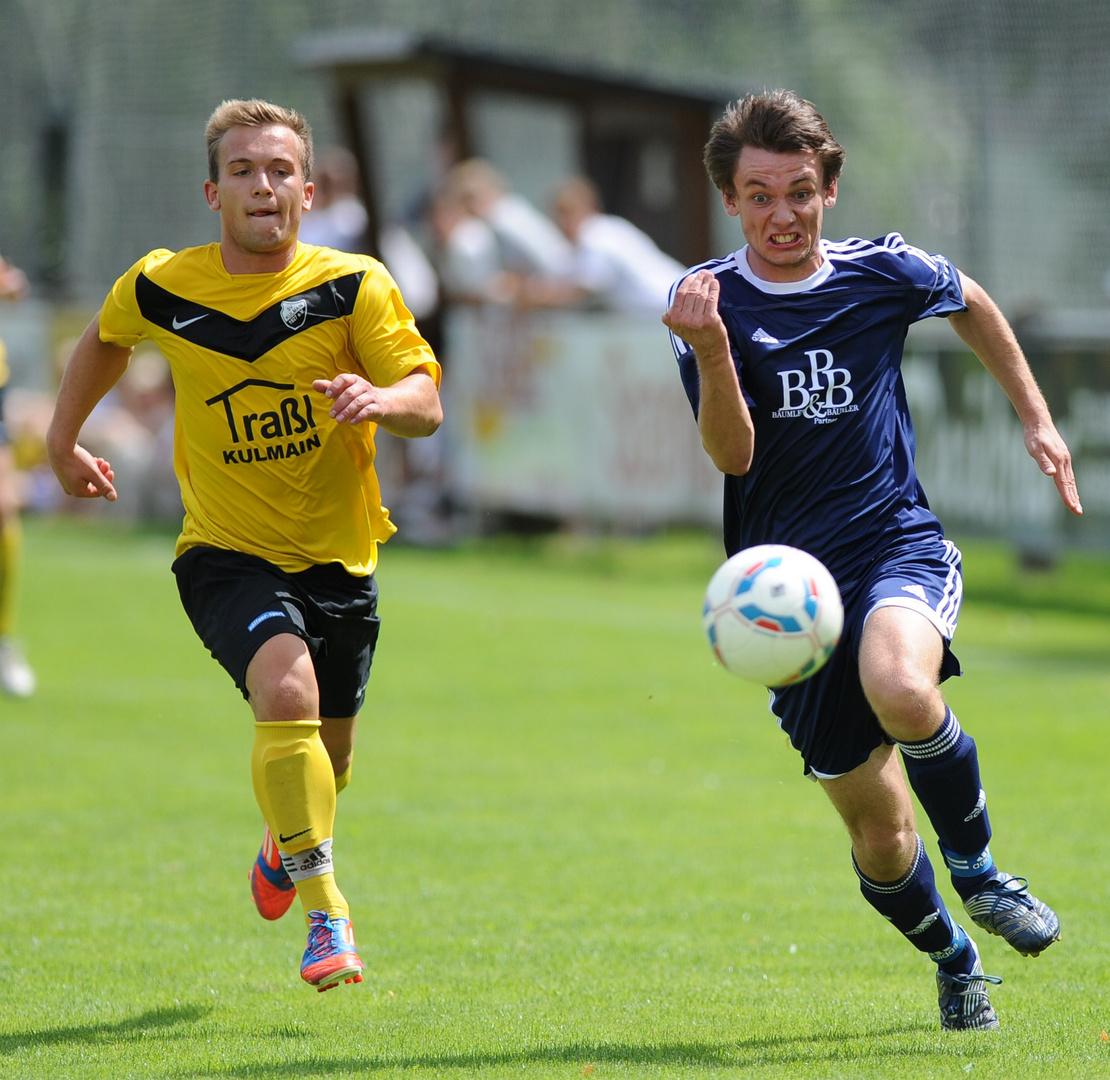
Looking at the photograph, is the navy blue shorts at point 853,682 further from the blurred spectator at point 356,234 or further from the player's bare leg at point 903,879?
the blurred spectator at point 356,234

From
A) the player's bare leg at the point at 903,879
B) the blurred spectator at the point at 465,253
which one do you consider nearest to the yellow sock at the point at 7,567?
the player's bare leg at the point at 903,879

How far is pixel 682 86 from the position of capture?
19.2m

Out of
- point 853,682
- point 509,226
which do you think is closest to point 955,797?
point 853,682

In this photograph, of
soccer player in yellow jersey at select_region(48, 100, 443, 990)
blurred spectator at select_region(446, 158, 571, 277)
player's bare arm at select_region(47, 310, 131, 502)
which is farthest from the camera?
blurred spectator at select_region(446, 158, 571, 277)

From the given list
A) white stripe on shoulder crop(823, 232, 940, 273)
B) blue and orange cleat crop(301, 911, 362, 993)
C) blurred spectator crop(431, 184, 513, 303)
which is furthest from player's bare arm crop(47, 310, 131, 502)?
blurred spectator crop(431, 184, 513, 303)

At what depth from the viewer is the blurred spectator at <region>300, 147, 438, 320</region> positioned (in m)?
18.1

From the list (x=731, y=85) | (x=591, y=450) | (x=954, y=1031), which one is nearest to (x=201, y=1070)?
(x=954, y=1031)

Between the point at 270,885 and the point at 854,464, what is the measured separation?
212cm

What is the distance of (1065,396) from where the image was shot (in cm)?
1276

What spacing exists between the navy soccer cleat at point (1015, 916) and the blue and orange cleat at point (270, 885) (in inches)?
79.4

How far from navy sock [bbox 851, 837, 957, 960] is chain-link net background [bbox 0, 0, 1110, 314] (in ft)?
31.5

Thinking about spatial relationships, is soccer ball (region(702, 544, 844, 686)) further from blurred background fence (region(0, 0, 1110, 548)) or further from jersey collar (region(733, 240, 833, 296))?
blurred background fence (region(0, 0, 1110, 548))

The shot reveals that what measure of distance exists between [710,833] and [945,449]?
7293 millimetres

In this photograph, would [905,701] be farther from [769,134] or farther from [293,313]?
[293,313]
